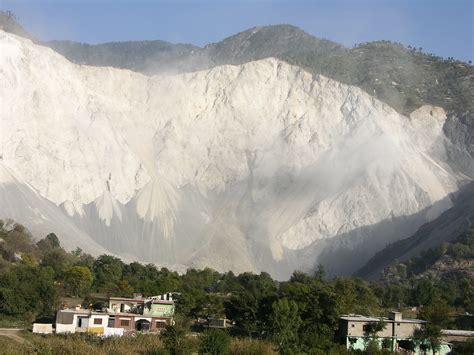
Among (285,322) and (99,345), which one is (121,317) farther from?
(285,322)

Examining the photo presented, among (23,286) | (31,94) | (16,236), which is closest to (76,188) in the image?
(31,94)

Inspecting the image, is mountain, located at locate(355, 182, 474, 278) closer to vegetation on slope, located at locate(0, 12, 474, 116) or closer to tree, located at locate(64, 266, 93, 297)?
vegetation on slope, located at locate(0, 12, 474, 116)

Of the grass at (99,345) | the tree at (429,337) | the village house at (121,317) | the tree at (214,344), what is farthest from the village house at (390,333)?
the village house at (121,317)

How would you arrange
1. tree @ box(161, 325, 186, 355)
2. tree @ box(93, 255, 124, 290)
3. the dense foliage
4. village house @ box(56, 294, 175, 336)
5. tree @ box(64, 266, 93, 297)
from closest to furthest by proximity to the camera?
tree @ box(161, 325, 186, 355) < the dense foliage < village house @ box(56, 294, 175, 336) < tree @ box(64, 266, 93, 297) < tree @ box(93, 255, 124, 290)

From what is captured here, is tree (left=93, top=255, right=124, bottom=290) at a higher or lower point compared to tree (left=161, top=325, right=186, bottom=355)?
higher

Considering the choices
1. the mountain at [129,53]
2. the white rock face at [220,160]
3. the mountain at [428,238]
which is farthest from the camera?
the mountain at [129,53]

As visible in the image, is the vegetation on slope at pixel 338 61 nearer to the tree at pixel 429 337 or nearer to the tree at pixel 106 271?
the tree at pixel 106 271

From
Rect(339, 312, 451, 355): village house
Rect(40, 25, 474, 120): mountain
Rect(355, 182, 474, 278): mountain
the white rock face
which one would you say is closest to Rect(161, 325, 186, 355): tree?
Rect(339, 312, 451, 355): village house
